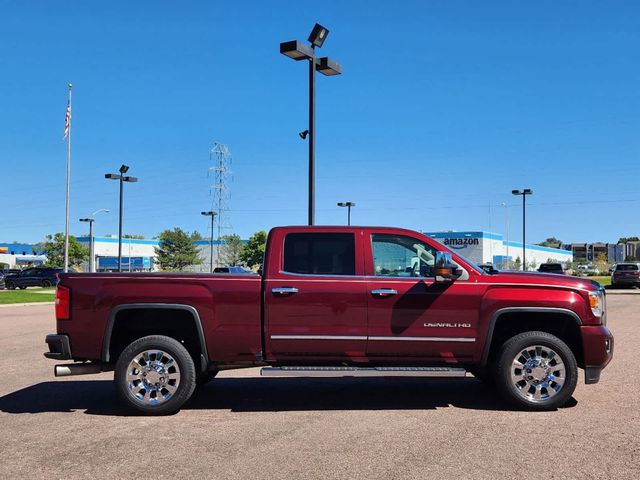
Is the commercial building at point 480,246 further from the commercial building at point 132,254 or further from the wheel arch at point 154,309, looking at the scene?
the wheel arch at point 154,309

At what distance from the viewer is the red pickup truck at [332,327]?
6605 millimetres

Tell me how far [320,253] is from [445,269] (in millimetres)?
1396

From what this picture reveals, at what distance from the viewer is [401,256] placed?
6.97 metres

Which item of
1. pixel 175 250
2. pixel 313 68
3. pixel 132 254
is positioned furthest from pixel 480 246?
pixel 313 68

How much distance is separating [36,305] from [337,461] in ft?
77.3

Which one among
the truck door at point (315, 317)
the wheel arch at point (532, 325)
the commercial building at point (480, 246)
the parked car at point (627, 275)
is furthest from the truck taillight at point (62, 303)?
the commercial building at point (480, 246)

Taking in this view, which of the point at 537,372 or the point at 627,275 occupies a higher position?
the point at 627,275

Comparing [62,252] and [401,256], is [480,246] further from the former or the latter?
[401,256]

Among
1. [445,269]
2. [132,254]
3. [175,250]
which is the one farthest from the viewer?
[132,254]

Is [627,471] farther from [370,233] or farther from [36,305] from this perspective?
[36,305]

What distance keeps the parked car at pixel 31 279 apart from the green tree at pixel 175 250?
159 feet

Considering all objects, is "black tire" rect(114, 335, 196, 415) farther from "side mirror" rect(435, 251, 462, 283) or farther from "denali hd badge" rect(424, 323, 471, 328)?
"side mirror" rect(435, 251, 462, 283)

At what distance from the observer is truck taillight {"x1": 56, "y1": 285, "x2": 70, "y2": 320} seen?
6.67 meters

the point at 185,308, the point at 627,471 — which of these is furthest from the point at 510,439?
the point at 185,308
